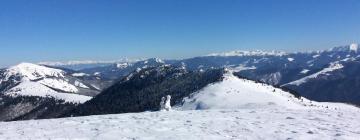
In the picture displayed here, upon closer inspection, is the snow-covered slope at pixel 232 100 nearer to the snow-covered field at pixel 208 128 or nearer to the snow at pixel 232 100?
the snow at pixel 232 100

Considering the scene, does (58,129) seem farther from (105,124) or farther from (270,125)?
(270,125)

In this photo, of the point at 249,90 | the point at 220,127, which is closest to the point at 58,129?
the point at 220,127

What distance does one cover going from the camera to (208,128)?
2820cm

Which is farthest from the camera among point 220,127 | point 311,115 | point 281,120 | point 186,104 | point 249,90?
point 249,90

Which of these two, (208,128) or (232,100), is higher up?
(208,128)

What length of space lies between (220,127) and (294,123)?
506 cm

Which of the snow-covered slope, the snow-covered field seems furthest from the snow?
the snow-covered field

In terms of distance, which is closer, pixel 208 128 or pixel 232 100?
pixel 208 128

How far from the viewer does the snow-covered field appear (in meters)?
25.2

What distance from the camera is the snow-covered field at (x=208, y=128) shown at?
25250mm

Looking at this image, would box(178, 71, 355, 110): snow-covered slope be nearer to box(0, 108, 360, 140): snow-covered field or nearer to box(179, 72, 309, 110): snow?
box(179, 72, 309, 110): snow

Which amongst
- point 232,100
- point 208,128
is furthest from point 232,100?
point 208,128

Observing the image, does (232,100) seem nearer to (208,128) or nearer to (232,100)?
(232,100)

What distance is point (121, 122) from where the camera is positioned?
105ft
